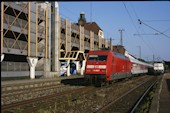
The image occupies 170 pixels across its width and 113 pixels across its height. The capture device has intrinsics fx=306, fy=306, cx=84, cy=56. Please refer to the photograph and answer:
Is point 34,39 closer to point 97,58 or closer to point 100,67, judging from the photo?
point 97,58

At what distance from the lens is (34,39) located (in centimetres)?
4244

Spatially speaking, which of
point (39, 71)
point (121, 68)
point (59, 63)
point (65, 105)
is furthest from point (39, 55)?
point (65, 105)

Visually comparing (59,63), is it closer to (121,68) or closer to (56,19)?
(56,19)

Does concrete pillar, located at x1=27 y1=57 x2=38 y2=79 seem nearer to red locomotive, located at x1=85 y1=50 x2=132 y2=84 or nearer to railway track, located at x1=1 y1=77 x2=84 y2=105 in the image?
railway track, located at x1=1 y1=77 x2=84 y2=105

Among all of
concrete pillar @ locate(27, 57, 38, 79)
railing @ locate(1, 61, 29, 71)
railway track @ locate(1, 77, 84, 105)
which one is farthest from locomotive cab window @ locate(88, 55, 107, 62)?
concrete pillar @ locate(27, 57, 38, 79)

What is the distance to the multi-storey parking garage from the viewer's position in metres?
37.0

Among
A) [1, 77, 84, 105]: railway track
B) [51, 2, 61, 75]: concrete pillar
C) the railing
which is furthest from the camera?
[51, 2, 61, 75]: concrete pillar

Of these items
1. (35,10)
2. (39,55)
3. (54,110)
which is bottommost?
(54,110)

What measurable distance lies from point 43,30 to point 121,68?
19.4 metres

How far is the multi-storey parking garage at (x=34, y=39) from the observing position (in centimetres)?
3697

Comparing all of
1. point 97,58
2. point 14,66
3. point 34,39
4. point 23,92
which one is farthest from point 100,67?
point 34,39

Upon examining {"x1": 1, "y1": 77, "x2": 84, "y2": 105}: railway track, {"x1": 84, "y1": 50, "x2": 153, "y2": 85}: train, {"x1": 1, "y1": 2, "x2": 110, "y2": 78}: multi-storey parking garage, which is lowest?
{"x1": 1, "y1": 77, "x2": 84, "y2": 105}: railway track

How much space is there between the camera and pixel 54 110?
1219 cm

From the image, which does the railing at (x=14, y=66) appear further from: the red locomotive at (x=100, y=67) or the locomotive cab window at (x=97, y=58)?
the red locomotive at (x=100, y=67)
